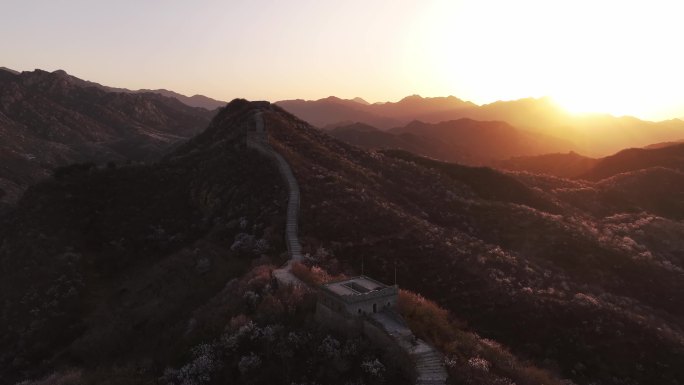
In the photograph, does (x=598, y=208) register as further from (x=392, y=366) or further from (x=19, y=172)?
(x=19, y=172)

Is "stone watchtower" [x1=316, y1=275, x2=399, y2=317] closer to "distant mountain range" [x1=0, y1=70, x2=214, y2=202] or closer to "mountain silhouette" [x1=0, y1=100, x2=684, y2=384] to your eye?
"mountain silhouette" [x1=0, y1=100, x2=684, y2=384]

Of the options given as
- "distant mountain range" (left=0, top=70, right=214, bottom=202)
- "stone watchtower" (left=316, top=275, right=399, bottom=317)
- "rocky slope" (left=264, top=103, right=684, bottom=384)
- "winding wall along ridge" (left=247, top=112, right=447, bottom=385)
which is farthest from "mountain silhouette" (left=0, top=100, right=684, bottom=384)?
"distant mountain range" (left=0, top=70, right=214, bottom=202)

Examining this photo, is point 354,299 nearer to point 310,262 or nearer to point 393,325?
point 393,325

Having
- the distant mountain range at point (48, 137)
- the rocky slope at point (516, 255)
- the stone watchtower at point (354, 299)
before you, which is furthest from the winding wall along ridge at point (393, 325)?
the distant mountain range at point (48, 137)

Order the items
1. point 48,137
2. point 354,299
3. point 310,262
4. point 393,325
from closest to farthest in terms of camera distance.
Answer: point 354,299
point 393,325
point 310,262
point 48,137

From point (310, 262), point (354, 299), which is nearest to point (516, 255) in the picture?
point (310, 262)

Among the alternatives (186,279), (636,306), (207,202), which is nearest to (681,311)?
(636,306)

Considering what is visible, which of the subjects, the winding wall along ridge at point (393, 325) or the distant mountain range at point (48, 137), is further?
the distant mountain range at point (48, 137)

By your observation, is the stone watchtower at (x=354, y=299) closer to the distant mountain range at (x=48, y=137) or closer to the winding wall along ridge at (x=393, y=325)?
the winding wall along ridge at (x=393, y=325)
